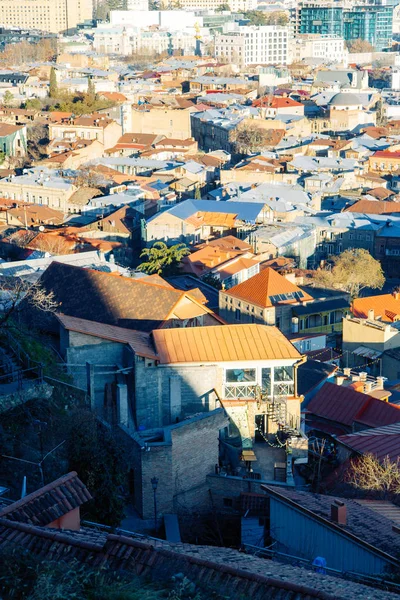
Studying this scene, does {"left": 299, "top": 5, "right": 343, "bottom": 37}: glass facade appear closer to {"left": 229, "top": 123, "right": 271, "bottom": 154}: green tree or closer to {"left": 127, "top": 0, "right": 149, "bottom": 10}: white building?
{"left": 127, "top": 0, "right": 149, "bottom": 10}: white building

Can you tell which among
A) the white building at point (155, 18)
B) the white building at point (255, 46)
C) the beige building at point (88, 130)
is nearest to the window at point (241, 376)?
the beige building at point (88, 130)

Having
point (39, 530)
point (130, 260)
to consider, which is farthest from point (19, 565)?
point (130, 260)

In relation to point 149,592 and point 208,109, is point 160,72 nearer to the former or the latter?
point 208,109

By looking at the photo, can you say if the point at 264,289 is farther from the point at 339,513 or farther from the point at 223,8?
the point at 223,8

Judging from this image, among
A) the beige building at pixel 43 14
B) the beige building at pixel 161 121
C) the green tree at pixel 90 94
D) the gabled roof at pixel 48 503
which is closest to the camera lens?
the gabled roof at pixel 48 503

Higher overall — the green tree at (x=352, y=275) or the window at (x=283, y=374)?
the window at (x=283, y=374)

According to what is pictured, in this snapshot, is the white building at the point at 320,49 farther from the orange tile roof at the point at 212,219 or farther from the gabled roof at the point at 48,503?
the gabled roof at the point at 48,503

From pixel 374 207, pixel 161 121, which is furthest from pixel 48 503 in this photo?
pixel 161 121
